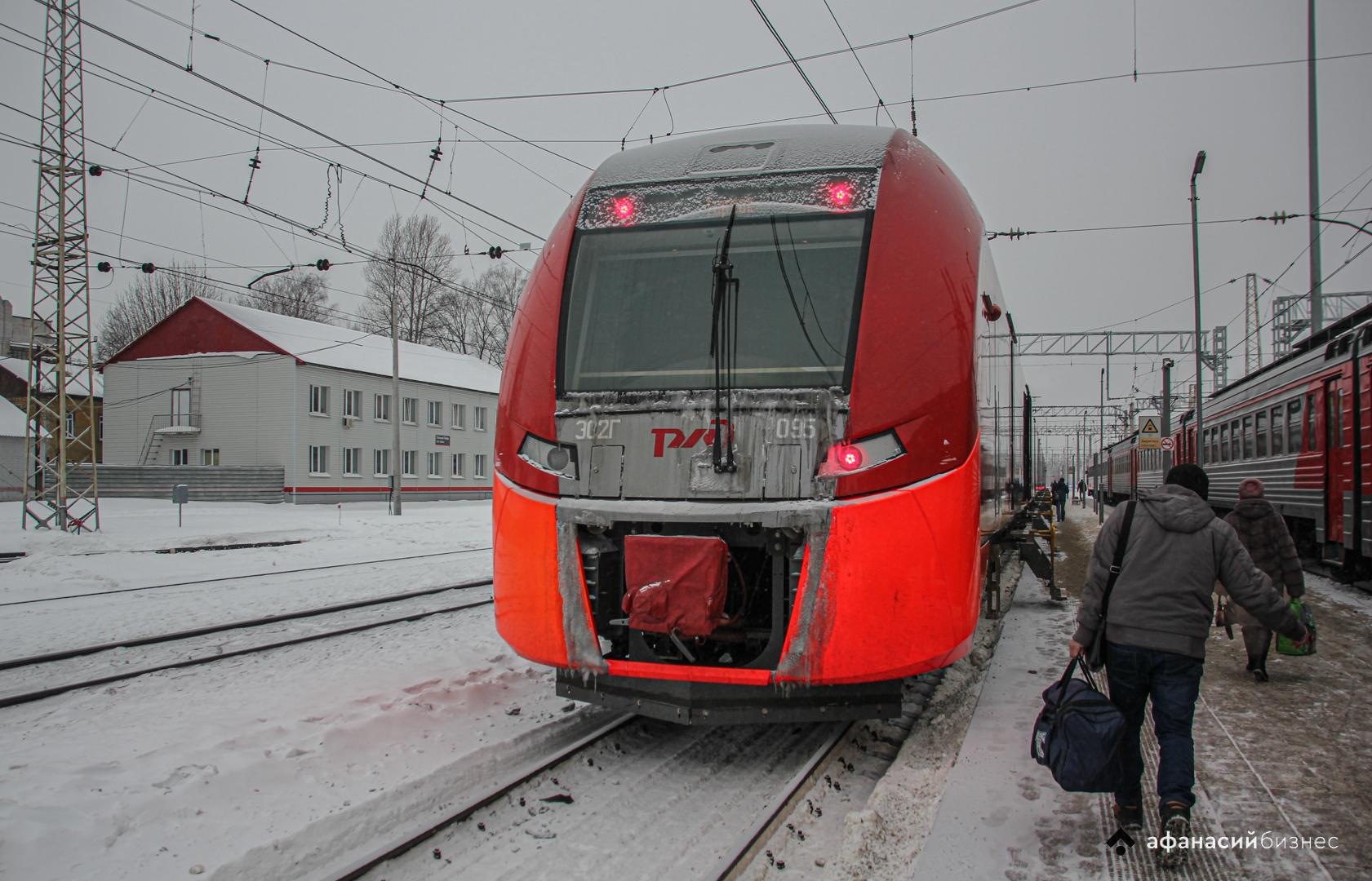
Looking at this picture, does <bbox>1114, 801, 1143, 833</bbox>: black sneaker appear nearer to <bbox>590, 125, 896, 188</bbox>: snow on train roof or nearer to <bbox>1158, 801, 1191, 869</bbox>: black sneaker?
<bbox>1158, 801, 1191, 869</bbox>: black sneaker

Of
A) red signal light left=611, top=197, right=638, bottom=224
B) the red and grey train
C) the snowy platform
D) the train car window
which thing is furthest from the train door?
red signal light left=611, top=197, right=638, bottom=224

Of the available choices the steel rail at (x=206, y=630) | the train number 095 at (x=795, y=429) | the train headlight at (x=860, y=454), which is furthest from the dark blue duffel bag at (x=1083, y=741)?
the steel rail at (x=206, y=630)

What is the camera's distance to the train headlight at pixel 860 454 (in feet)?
13.7

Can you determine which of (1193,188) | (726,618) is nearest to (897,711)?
(726,618)

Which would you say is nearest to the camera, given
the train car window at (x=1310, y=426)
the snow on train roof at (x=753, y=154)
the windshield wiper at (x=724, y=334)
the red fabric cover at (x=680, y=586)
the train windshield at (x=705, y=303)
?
the red fabric cover at (x=680, y=586)

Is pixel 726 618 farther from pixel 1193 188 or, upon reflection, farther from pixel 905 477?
pixel 1193 188

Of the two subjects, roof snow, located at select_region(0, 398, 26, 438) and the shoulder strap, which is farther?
roof snow, located at select_region(0, 398, 26, 438)

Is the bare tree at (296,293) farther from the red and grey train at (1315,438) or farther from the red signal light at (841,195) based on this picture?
the red signal light at (841,195)

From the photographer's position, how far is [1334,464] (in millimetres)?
11656

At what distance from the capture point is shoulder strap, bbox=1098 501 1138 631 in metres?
3.76

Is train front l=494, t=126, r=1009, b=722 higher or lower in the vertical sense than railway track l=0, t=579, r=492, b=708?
higher

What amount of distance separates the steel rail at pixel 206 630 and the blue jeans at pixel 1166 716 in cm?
800

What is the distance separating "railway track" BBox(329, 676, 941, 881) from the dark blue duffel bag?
3.50 ft

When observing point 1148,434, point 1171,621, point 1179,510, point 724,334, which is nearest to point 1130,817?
point 1171,621
